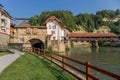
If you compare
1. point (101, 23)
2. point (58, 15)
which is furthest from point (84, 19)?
point (58, 15)

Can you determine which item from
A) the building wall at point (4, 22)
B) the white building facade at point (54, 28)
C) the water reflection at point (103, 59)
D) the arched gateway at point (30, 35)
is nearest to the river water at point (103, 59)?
the water reflection at point (103, 59)

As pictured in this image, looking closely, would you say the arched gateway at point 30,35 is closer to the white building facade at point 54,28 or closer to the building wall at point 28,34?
the building wall at point 28,34

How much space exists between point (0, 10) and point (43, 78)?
1758 inches

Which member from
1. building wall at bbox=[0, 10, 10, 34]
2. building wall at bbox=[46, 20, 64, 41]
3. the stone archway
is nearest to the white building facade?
building wall at bbox=[46, 20, 64, 41]

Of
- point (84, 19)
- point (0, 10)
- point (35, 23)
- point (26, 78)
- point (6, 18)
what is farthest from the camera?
point (84, 19)

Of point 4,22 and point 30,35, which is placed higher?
point 4,22

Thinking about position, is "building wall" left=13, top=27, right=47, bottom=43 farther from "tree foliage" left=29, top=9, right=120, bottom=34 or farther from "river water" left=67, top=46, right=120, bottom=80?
"tree foliage" left=29, top=9, right=120, bottom=34

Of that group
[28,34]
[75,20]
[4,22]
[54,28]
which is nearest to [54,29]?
[54,28]

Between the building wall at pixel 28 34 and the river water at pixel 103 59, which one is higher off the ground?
the building wall at pixel 28 34

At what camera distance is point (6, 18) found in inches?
2427

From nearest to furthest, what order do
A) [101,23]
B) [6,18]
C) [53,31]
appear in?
[6,18]
[53,31]
[101,23]

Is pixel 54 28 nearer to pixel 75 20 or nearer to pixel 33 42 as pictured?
pixel 33 42

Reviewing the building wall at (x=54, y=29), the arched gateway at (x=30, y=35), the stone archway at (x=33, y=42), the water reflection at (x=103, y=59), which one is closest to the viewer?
the water reflection at (x=103, y=59)

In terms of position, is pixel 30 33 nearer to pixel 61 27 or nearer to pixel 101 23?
pixel 61 27
